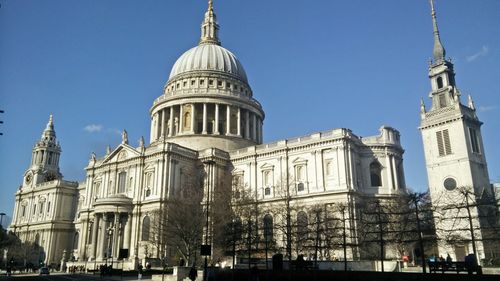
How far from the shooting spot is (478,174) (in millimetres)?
54656

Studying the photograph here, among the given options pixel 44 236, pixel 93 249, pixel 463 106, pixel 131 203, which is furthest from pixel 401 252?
pixel 44 236

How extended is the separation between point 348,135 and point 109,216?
3589 centimetres

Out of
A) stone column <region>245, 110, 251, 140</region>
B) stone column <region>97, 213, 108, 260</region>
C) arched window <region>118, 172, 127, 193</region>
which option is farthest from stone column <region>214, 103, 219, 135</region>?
stone column <region>97, 213, 108, 260</region>

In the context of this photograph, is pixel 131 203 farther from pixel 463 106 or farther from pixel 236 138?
pixel 463 106

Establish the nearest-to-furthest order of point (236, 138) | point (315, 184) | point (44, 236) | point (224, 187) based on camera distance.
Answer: point (315, 184), point (224, 187), point (236, 138), point (44, 236)

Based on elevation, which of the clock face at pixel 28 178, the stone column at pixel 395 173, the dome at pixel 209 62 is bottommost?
the stone column at pixel 395 173

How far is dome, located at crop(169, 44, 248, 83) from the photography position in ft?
286

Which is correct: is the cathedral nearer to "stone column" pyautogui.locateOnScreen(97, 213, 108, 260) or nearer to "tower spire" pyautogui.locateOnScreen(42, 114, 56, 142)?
"stone column" pyautogui.locateOnScreen(97, 213, 108, 260)

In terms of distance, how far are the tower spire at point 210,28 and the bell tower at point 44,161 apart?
1740 inches

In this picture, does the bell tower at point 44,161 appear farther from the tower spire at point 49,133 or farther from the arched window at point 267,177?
the arched window at point 267,177

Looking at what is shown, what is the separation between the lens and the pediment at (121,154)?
67331 millimetres

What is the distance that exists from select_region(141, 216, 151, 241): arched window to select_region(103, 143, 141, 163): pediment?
1066 cm

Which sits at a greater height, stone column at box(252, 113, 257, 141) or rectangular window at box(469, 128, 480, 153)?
stone column at box(252, 113, 257, 141)

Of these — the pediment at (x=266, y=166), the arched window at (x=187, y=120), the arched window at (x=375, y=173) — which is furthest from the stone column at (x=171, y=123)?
the arched window at (x=375, y=173)
